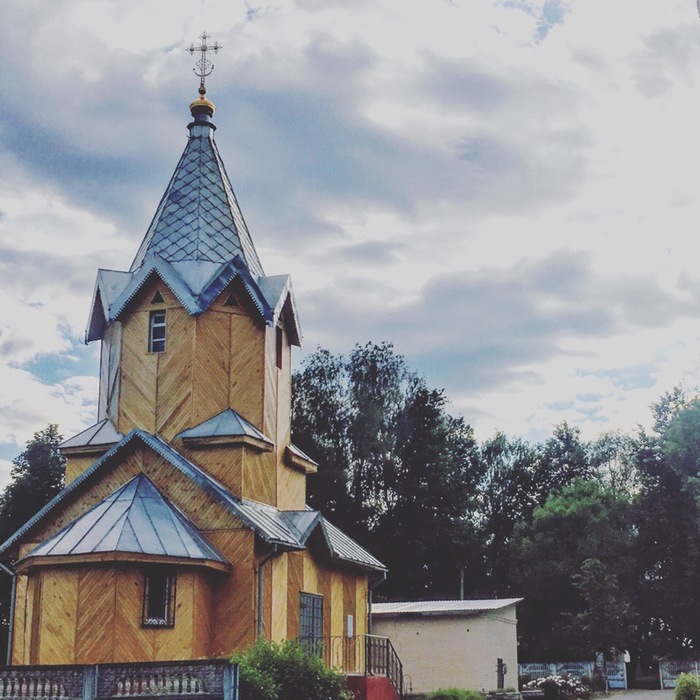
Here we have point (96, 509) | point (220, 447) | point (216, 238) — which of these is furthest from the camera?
point (216, 238)

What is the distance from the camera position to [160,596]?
59.9ft

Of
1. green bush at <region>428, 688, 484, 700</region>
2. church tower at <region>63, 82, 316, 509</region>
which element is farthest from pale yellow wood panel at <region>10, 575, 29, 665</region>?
green bush at <region>428, 688, 484, 700</region>

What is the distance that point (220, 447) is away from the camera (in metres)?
20.7

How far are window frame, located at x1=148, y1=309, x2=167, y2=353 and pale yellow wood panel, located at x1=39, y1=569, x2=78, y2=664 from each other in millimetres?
5601

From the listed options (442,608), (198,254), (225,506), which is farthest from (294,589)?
(442,608)

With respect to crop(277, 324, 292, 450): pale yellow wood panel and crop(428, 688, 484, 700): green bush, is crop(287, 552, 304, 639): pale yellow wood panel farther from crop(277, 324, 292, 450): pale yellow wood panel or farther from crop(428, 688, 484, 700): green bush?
crop(428, 688, 484, 700): green bush

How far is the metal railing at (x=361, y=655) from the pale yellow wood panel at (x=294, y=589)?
1239mm

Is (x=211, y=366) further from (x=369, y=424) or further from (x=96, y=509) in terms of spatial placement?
(x=369, y=424)

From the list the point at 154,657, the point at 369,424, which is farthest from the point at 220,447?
the point at 369,424

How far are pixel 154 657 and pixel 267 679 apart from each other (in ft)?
13.3

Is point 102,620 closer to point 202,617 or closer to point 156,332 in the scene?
point 202,617

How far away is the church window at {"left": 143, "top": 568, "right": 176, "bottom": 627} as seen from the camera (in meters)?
18.1

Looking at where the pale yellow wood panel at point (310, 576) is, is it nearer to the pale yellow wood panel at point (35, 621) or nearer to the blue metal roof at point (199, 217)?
the pale yellow wood panel at point (35, 621)

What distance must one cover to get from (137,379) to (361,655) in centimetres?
833
